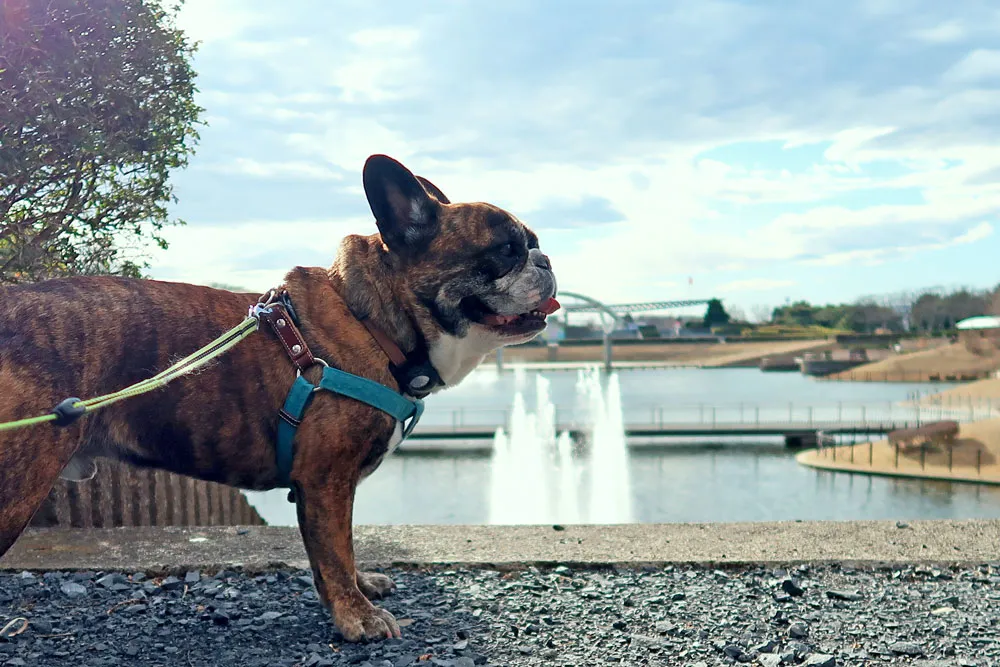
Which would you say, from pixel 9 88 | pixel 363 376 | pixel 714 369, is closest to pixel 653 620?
pixel 363 376

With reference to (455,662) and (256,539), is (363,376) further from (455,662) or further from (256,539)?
(256,539)

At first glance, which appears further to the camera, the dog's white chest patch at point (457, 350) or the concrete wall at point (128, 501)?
the concrete wall at point (128, 501)

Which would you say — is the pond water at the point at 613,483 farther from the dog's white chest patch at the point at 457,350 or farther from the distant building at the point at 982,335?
the distant building at the point at 982,335

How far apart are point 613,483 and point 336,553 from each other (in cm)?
5461

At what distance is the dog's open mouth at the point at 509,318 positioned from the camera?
460 cm

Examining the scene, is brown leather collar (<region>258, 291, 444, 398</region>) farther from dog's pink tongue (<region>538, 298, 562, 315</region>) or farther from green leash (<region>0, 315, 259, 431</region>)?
dog's pink tongue (<region>538, 298, 562, 315</region>)

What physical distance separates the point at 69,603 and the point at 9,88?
21.8 feet

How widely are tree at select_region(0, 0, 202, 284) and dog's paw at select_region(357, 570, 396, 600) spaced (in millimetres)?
6852

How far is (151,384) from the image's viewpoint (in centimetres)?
404

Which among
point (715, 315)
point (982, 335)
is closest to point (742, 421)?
point (982, 335)

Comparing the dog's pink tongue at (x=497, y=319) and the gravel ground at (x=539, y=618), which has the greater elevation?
the dog's pink tongue at (x=497, y=319)

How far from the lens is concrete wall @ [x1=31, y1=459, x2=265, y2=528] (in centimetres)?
856

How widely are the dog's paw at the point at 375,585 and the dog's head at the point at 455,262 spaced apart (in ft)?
6.05

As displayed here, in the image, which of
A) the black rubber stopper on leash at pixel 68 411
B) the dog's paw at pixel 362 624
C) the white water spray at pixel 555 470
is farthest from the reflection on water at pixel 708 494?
the black rubber stopper on leash at pixel 68 411
